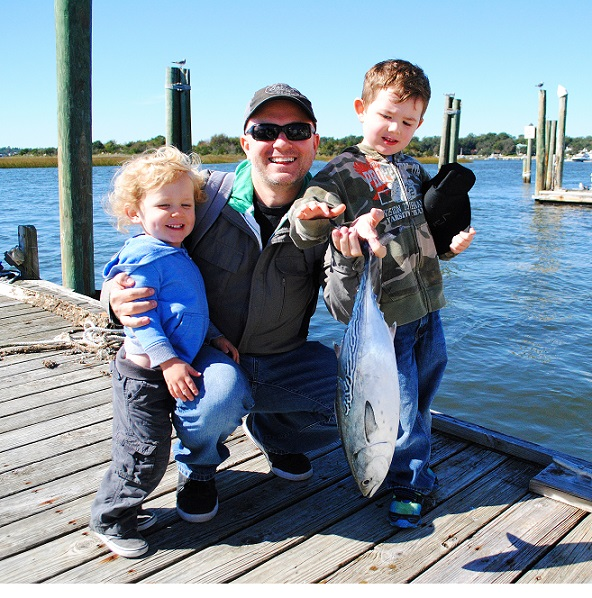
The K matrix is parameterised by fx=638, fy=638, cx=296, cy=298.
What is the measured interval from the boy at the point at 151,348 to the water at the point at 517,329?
31cm

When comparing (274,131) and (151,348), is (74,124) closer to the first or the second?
(274,131)

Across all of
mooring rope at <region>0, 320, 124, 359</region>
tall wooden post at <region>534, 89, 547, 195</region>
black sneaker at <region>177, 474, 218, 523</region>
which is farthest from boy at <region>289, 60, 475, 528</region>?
tall wooden post at <region>534, 89, 547, 195</region>

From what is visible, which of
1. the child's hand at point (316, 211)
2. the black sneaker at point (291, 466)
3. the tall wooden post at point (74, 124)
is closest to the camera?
the child's hand at point (316, 211)

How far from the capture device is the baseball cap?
2.65m

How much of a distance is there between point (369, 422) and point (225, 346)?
890 mm

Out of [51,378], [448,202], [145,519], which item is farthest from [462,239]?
[51,378]

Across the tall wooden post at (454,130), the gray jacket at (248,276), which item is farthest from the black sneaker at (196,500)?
the tall wooden post at (454,130)

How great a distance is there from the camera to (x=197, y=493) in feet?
8.89

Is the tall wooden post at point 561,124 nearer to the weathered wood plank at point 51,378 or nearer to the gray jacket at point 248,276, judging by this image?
the weathered wood plank at point 51,378

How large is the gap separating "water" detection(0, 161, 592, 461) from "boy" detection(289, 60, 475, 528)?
105 centimetres

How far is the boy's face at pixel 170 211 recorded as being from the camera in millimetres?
2529

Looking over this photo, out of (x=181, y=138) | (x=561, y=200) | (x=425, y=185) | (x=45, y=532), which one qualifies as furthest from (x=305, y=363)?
(x=561, y=200)

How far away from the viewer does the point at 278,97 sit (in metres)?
2.64

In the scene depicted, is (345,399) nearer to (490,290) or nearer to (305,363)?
(305,363)
